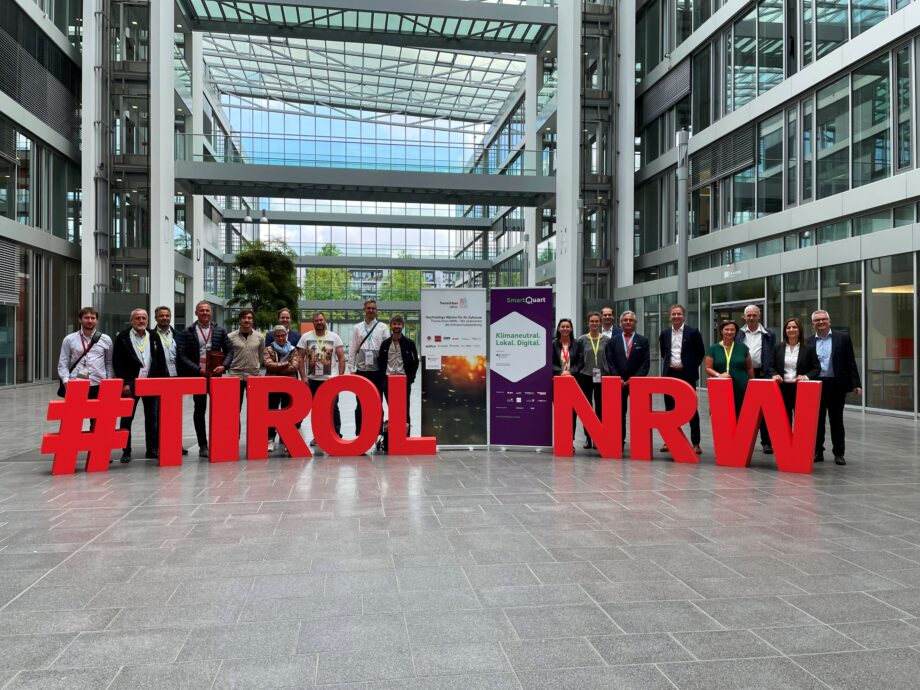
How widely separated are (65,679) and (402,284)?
47.4 metres

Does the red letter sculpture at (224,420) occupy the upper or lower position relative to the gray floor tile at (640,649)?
upper

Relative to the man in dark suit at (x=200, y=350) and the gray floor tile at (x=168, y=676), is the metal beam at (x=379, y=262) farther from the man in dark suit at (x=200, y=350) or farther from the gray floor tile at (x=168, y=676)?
the gray floor tile at (x=168, y=676)

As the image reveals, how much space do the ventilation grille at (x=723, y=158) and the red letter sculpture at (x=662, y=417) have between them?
1440cm

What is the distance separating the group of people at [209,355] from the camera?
8.71 meters

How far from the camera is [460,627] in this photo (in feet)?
12.0

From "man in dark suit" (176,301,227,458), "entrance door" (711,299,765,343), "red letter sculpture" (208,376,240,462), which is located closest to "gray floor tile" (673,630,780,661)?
"red letter sculpture" (208,376,240,462)

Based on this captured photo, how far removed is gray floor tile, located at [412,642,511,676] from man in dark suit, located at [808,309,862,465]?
6.80m

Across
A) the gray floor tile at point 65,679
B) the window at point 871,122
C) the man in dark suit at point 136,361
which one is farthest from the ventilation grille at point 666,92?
the gray floor tile at point 65,679

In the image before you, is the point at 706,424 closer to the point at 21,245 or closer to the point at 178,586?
the point at 178,586

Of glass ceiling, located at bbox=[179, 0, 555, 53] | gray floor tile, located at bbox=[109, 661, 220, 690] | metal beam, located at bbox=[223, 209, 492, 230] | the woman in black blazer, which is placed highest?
glass ceiling, located at bbox=[179, 0, 555, 53]

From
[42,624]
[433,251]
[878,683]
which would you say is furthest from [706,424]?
[433,251]

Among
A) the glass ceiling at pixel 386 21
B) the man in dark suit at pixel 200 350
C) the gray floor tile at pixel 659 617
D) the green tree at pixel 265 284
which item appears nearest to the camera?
the gray floor tile at pixel 659 617

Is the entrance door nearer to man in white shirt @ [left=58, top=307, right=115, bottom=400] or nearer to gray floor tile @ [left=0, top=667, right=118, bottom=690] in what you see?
man in white shirt @ [left=58, top=307, right=115, bottom=400]

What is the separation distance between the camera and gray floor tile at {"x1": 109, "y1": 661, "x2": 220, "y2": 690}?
9.93 feet
